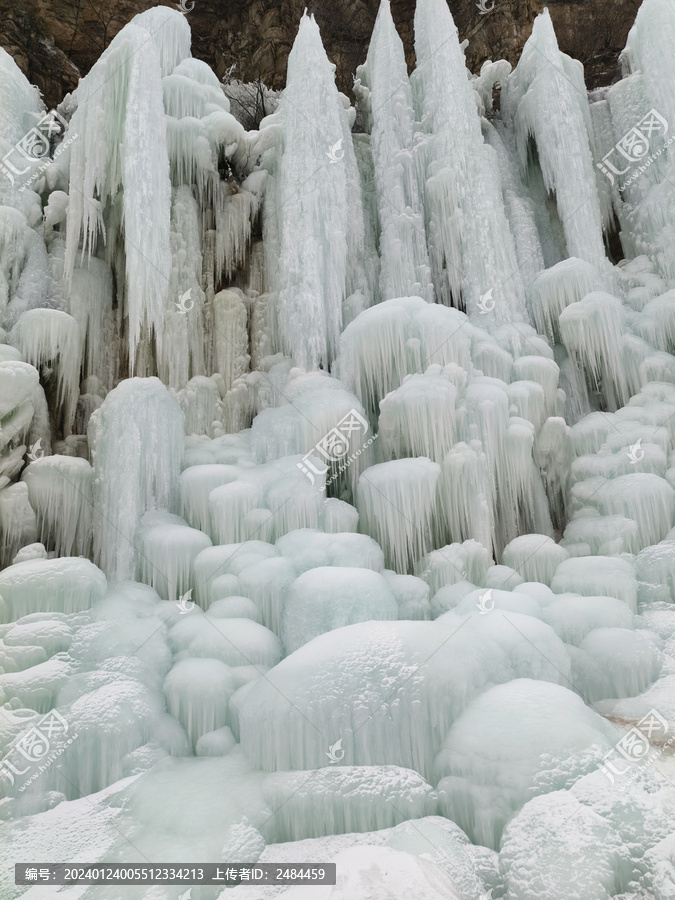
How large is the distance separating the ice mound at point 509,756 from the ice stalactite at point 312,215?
14.7 ft

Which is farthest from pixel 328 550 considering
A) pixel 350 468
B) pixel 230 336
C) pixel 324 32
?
pixel 324 32

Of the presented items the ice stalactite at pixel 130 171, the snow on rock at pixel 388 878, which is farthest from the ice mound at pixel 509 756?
the ice stalactite at pixel 130 171

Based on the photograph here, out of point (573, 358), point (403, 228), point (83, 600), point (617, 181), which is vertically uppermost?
point (617, 181)

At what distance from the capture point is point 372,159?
30.3 feet

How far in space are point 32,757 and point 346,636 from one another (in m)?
1.86

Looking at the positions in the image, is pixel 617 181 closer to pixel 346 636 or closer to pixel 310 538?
pixel 310 538

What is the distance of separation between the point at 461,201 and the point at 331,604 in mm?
5627

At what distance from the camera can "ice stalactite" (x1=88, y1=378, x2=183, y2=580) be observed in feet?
18.9

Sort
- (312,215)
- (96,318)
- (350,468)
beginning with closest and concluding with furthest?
(350,468)
(96,318)
(312,215)

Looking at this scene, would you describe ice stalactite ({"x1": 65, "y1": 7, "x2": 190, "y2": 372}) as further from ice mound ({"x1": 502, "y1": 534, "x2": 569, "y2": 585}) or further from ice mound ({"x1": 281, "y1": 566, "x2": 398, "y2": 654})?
ice mound ({"x1": 502, "y1": 534, "x2": 569, "y2": 585})

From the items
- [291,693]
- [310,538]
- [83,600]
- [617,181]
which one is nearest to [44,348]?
[83,600]

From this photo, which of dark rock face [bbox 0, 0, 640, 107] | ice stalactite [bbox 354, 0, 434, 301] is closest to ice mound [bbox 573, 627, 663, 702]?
ice stalactite [bbox 354, 0, 434, 301]

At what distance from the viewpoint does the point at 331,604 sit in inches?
184

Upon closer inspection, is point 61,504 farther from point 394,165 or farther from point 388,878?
point 394,165
